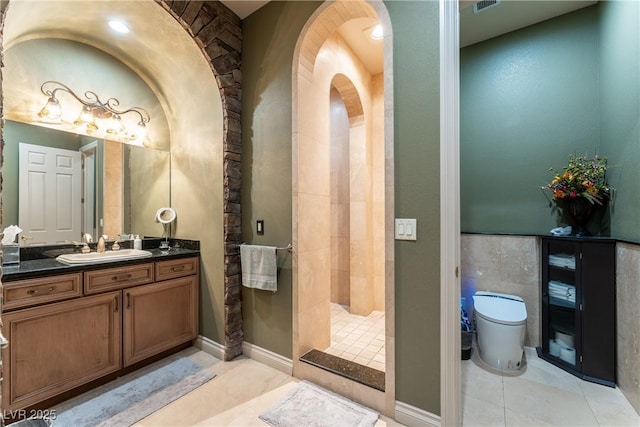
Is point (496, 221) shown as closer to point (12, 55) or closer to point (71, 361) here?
point (71, 361)

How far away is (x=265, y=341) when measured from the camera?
2238mm

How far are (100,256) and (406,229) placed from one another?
2.25m

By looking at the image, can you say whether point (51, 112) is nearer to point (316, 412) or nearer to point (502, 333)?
point (316, 412)

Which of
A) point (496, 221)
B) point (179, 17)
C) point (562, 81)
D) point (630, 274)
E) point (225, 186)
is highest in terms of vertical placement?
point (179, 17)

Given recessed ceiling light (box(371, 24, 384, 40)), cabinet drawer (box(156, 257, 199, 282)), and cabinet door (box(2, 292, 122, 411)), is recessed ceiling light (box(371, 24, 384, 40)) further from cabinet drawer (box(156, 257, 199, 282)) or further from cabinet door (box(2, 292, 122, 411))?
cabinet door (box(2, 292, 122, 411))

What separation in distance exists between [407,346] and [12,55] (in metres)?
3.35

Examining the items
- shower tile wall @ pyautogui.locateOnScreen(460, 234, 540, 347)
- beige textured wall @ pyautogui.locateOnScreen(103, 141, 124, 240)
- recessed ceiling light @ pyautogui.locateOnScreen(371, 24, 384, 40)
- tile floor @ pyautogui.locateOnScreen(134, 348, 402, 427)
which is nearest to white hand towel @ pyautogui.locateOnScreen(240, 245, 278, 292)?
tile floor @ pyautogui.locateOnScreen(134, 348, 402, 427)

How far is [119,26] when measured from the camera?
2.16 meters

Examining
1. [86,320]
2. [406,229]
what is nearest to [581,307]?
[406,229]

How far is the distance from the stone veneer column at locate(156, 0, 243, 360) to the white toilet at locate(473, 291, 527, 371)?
6.47 ft

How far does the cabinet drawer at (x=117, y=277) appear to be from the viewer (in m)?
1.86

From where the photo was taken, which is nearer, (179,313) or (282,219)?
(282,219)

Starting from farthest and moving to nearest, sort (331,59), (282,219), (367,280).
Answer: (367,280) → (331,59) → (282,219)

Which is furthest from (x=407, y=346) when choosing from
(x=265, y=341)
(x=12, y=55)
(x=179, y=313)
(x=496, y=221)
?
(x=12, y=55)
